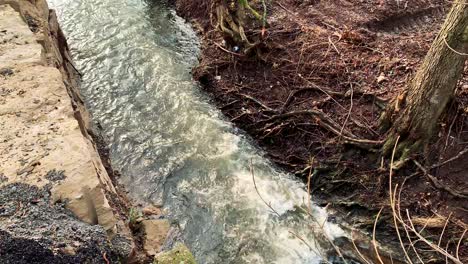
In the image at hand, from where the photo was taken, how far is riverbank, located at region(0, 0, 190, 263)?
3.13 metres

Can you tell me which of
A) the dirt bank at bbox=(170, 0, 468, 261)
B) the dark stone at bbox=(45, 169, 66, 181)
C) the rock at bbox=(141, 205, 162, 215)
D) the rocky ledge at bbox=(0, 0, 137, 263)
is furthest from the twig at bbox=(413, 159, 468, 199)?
the dark stone at bbox=(45, 169, 66, 181)

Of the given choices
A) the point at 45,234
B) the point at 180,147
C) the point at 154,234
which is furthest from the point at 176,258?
the point at 180,147

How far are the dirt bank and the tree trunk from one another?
0.18 m

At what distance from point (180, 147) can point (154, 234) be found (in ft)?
5.18

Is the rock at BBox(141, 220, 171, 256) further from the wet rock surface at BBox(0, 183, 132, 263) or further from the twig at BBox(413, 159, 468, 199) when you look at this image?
the twig at BBox(413, 159, 468, 199)

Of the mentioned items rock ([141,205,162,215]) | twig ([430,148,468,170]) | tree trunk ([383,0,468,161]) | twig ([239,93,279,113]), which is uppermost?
tree trunk ([383,0,468,161])

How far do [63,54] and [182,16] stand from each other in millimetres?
2563

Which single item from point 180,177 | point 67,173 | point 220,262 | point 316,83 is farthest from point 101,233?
point 316,83

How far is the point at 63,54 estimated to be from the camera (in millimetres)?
7078

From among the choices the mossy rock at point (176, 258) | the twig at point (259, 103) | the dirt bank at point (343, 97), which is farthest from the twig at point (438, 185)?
the mossy rock at point (176, 258)

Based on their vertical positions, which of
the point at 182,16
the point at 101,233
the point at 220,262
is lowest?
the point at 220,262

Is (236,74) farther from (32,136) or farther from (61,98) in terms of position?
(32,136)

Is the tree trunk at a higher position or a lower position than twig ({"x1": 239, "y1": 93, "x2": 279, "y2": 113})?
higher

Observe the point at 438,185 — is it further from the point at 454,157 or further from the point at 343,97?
the point at 343,97
